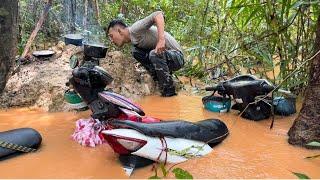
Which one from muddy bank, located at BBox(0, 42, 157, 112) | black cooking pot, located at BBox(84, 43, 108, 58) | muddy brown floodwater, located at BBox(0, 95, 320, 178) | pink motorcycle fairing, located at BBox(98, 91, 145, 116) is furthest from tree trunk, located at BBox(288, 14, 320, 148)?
muddy bank, located at BBox(0, 42, 157, 112)

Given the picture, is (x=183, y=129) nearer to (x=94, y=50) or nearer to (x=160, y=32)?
(x=94, y=50)

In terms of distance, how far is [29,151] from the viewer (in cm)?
294

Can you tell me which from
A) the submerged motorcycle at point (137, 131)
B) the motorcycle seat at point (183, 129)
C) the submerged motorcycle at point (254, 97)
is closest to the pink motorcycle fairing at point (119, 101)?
the submerged motorcycle at point (137, 131)

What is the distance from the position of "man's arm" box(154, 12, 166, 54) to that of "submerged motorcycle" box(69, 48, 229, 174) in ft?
4.83

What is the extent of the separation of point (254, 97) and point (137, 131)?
1362 mm

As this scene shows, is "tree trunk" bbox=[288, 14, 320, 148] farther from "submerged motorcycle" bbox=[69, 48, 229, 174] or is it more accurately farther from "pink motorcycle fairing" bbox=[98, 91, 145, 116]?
"pink motorcycle fairing" bbox=[98, 91, 145, 116]

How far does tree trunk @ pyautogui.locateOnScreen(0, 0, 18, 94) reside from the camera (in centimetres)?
288

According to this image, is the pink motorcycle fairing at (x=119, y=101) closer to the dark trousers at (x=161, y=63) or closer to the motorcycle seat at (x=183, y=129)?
the motorcycle seat at (x=183, y=129)

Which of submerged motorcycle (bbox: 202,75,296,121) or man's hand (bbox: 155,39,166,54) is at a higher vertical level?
man's hand (bbox: 155,39,166,54)

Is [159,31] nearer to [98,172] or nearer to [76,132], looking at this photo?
[76,132]

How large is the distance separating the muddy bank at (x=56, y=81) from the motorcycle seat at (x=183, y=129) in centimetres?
160

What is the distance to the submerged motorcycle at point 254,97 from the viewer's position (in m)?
3.44

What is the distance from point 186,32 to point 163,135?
3.61 meters

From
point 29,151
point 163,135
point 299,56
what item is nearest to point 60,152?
point 29,151
